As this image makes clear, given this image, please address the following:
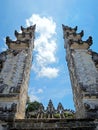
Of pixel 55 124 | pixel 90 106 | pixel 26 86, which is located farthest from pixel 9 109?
pixel 90 106

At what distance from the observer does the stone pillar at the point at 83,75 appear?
10.5 meters

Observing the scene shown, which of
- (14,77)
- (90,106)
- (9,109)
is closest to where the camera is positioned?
(9,109)

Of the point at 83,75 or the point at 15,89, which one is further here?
the point at 83,75

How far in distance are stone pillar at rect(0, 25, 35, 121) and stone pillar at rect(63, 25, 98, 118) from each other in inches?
108

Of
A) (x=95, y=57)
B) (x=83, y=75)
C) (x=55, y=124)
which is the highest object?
(x=95, y=57)

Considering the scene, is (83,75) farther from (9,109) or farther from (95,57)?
(9,109)

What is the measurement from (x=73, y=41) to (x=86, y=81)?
454cm

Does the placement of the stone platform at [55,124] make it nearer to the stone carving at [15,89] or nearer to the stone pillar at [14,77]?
the stone pillar at [14,77]

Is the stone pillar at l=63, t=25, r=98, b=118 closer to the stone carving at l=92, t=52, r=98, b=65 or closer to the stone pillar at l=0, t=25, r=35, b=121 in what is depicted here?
the stone carving at l=92, t=52, r=98, b=65

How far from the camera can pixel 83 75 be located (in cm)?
1241

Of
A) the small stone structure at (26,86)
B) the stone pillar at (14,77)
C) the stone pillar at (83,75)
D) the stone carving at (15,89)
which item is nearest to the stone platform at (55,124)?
the small stone structure at (26,86)

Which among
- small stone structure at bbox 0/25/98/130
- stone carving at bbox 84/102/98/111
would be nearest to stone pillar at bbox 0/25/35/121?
small stone structure at bbox 0/25/98/130

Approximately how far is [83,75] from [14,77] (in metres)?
3.61

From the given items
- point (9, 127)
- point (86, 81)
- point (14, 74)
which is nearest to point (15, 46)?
point (14, 74)
